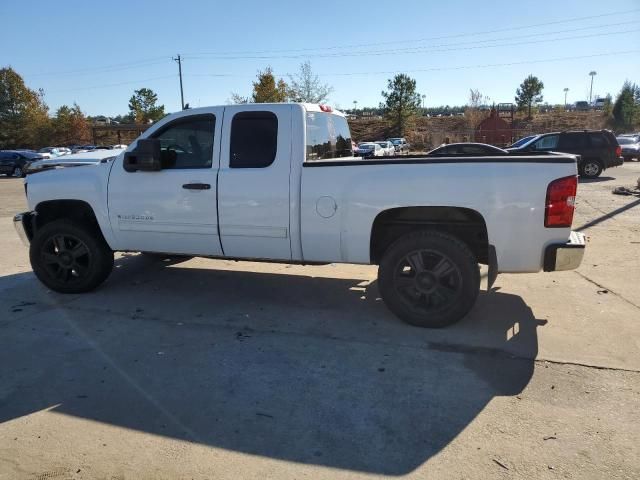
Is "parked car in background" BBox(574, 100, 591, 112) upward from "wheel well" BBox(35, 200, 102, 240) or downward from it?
upward

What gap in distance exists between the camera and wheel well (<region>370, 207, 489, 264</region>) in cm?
433

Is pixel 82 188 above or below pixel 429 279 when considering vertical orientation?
above

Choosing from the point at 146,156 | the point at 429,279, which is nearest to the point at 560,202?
the point at 429,279

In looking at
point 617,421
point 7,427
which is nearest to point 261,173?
point 7,427

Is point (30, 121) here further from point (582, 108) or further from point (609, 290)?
point (582, 108)

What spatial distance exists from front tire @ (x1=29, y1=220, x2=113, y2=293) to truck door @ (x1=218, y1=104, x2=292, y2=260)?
1708 millimetres

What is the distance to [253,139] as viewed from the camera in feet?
15.9

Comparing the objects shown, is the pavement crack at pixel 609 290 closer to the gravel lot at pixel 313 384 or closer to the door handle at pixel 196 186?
the gravel lot at pixel 313 384

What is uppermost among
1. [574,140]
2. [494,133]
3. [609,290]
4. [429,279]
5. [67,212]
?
[494,133]

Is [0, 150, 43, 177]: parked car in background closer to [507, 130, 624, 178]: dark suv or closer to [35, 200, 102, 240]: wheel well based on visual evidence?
[35, 200, 102, 240]: wheel well

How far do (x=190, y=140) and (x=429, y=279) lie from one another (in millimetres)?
2830

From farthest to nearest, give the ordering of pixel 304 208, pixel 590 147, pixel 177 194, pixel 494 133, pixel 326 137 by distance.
Result: pixel 494 133
pixel 590 147
pixel 326 137
pixel 177 194
pixel 304 208

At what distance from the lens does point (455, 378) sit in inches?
142

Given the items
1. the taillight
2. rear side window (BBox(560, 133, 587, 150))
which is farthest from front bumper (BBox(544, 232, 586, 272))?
rear side window (BBox(560, 133, 587, 150))
